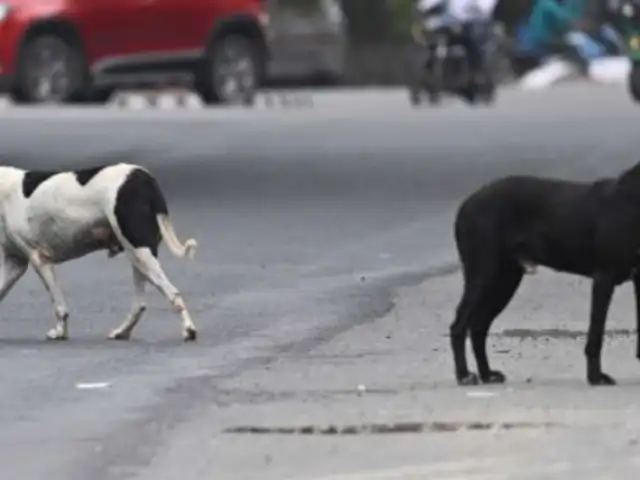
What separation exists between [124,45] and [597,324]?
23.1 metres

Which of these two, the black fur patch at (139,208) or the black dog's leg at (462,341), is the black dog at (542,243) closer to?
the black dog's leg at (462,341)

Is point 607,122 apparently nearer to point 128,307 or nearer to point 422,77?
point 422,77

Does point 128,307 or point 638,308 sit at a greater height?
point 638,308

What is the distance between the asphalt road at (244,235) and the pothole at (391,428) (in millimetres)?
400

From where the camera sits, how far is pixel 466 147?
92.4 feet

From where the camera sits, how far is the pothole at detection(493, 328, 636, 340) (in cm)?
1394

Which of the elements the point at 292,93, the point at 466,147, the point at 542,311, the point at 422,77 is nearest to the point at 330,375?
the point at 542,311

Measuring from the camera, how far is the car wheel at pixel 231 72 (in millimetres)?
35844

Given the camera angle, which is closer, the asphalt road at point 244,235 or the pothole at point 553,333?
the asphalt road at point 244,235

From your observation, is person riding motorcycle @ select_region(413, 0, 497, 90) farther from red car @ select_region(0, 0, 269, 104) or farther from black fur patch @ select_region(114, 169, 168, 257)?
black fur patch @ select_region(114, 169, 168, 257)

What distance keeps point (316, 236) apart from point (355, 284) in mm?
3380

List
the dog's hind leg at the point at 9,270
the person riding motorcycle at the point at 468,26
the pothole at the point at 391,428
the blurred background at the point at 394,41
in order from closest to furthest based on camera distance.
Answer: the pothole at the point at 391,428 < the dog's hind leg at the point at 9,270 < the person riding motorcycle at the point at 468,26 < the blurred background at the point at 394,41

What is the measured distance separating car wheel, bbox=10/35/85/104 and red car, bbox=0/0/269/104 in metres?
0.01

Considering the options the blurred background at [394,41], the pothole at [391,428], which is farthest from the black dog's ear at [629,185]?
the blurred background at [394,41]
